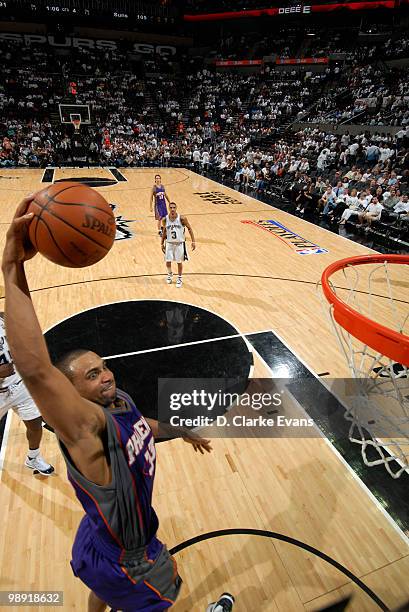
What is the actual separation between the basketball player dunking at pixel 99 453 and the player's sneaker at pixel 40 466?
170cm

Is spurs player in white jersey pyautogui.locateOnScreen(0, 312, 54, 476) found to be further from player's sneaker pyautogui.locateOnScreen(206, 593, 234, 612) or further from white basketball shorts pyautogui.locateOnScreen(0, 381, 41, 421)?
player's sneaker pyautogui.locateOnScreen(206, 593, 234, 612)

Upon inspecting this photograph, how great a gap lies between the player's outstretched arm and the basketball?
0.51ft

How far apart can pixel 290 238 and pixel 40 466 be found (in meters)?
8.01

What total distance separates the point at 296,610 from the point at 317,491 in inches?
36.7

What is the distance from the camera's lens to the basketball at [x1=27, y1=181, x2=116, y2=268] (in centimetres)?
146

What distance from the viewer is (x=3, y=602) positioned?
2389 millimetres

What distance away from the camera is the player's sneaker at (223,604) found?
2.25 m

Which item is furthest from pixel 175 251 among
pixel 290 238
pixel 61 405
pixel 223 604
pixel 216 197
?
pixel 216 197

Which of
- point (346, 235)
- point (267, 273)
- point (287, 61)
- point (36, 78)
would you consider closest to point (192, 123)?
point (287, 61)

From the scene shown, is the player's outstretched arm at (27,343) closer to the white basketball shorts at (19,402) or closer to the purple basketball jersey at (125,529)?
the purple basketball jersey at (125,529)

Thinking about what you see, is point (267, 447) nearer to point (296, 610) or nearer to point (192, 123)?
point (296, 610)

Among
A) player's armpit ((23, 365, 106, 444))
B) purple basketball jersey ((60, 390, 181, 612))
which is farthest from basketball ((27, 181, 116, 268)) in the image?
purple basketball jersey ((60, 390, 181, 612))

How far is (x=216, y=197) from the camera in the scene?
47.2 feet

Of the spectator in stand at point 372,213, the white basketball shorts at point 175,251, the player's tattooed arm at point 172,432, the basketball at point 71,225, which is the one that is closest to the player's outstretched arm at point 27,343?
the basketball at point 71,225
